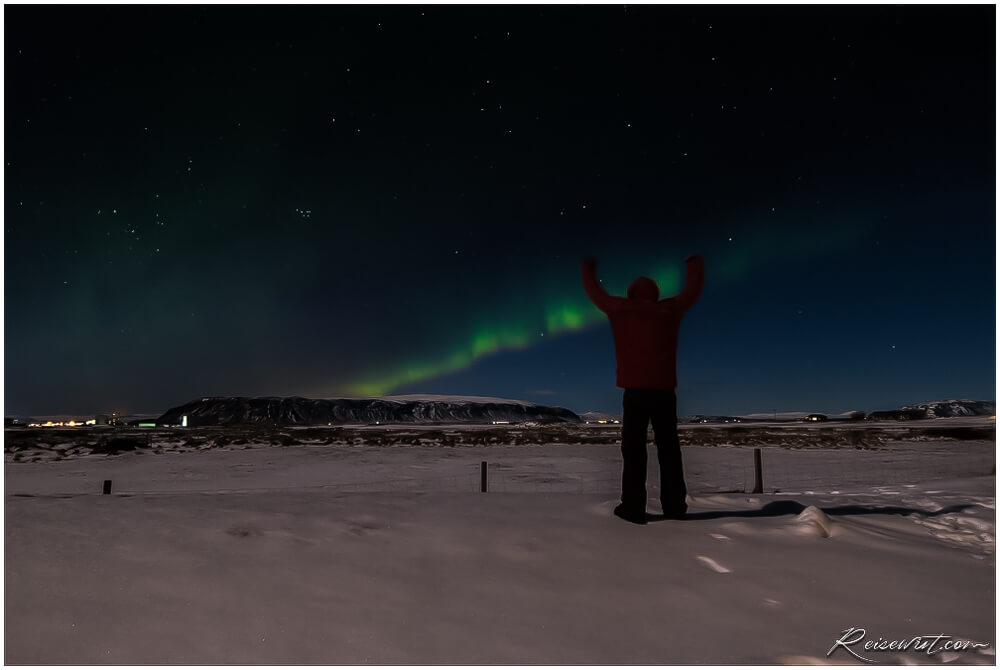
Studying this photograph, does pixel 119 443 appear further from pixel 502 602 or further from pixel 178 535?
pixel 502 602

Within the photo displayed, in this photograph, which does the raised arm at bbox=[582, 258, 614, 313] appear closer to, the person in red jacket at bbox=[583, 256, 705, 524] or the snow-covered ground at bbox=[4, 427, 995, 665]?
the person in red jacket at bbox=[583, 256, 705, 524]

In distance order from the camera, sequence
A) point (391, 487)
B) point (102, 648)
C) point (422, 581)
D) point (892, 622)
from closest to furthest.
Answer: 1. point (102, 648)
2. point (892, 622)
3. point (422, 581)
4. point (391, 487)

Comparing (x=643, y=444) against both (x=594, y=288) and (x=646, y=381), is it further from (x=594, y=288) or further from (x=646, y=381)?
(x=594, y=288)

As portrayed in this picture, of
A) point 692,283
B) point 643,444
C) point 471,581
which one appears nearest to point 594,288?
point 692,283

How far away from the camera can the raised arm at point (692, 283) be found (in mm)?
5625

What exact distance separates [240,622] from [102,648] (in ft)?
2.01

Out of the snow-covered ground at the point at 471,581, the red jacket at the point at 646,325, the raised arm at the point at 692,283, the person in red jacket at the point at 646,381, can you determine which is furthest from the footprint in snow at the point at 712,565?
the raised arm at the point at 692,283

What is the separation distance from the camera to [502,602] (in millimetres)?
3434

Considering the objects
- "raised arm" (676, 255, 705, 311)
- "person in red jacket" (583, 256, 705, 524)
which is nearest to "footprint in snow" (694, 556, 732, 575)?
"person in red jacket" (583, 256, 705, 524)

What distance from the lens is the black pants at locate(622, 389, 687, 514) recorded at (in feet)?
17.4

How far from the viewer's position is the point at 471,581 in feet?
12.2

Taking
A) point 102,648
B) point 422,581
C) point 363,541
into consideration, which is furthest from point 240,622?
point 363,541

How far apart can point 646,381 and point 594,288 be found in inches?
42.2

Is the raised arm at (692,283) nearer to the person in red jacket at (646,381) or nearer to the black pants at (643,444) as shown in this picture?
the person in red jacket at (646,381)
